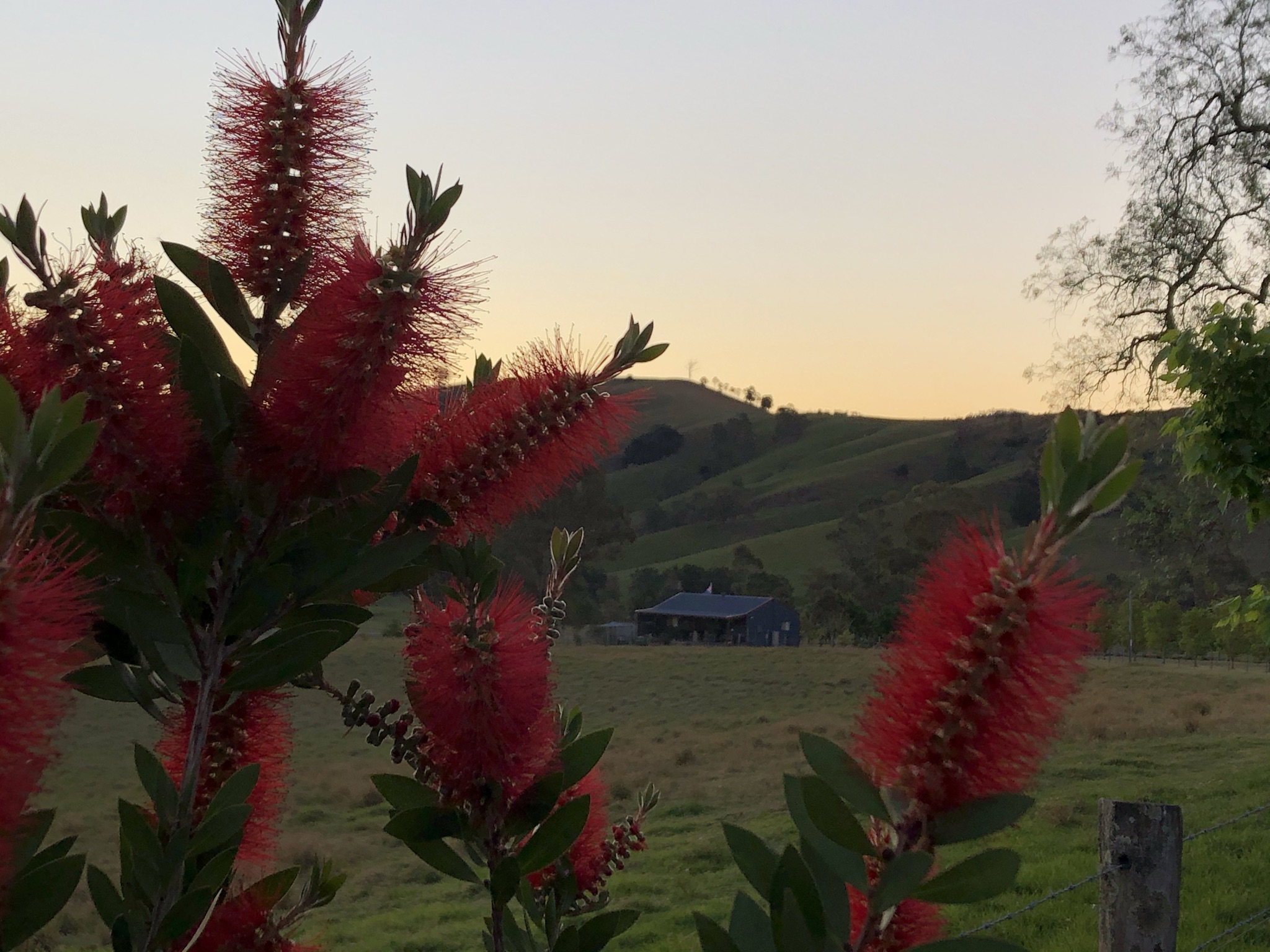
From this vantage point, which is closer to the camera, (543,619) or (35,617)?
(35,617)

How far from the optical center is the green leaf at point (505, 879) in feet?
3.74

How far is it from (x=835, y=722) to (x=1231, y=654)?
57.1ft

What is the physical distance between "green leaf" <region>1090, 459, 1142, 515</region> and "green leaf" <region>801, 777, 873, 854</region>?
0.28 meters

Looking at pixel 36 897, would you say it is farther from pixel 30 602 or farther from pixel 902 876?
pixel 902 876

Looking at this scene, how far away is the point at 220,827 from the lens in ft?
3.09

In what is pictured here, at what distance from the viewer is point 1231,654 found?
37.1m

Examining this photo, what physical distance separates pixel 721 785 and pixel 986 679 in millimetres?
21405

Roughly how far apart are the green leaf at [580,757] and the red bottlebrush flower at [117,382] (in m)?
0.52

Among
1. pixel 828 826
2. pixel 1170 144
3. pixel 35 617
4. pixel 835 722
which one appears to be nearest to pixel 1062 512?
pixel 828 826

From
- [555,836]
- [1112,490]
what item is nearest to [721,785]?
[555,836]

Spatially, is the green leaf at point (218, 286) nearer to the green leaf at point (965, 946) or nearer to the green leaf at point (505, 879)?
the green leaf at point (505, 879)

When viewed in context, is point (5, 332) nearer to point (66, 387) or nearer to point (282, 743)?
point (66, 387)

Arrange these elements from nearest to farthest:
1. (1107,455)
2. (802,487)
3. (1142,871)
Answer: (1107,455), (1142,871), (802,487)

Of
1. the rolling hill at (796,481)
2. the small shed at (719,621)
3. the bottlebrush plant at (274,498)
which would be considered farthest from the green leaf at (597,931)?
the small shed at (719,621)
